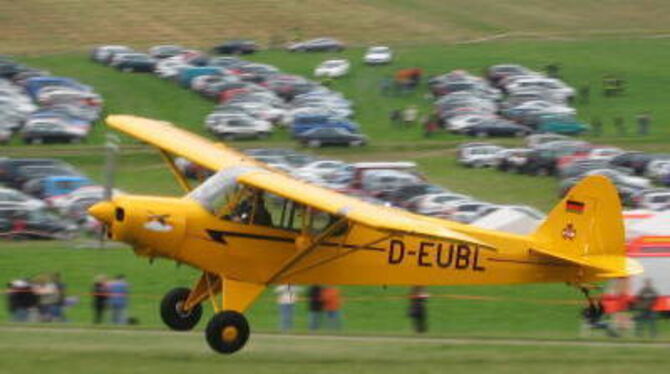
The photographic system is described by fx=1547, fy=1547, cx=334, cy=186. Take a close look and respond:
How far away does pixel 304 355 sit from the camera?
21.5m

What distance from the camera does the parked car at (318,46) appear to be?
292 feet

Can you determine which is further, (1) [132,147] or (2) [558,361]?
(1) [132,147]

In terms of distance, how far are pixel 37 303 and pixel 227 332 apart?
9.66 metres

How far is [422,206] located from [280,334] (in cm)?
2503

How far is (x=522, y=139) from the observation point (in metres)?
68.0

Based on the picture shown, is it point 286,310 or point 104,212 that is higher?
point 104,212

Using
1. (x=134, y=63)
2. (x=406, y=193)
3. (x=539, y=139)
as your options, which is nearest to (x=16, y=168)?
(x=406, y=193)

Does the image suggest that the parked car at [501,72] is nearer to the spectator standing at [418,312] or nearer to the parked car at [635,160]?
the parked car at [635,160]

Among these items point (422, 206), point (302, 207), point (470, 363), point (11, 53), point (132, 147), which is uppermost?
point (11, 53)

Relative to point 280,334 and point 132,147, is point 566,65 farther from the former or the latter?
point 280,334

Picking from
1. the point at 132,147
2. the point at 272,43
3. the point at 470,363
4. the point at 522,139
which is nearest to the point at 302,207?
the point at 470,363

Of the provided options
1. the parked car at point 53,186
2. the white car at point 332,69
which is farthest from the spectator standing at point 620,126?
the parked car at point 53,186

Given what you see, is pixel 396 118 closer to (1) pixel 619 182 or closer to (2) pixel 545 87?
(2) pixel 545 87

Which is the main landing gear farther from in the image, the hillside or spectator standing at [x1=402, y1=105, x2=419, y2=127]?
the hillside
